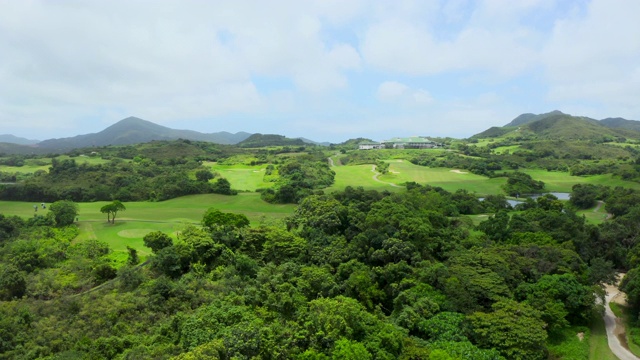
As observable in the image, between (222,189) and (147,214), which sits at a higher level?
(222,189)

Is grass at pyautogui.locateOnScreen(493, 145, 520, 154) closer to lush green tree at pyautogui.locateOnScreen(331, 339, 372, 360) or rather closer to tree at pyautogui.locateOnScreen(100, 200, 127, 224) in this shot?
tree at pyautogui.locateOnScreen(100, 200, 127, 224)

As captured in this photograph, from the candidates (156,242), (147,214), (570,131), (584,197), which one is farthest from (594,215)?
(570,131)

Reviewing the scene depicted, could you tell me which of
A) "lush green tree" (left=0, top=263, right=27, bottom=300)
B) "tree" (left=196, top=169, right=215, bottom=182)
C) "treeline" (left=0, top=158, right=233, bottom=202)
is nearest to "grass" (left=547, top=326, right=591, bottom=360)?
"lush green tree" (left=0, top=263, right=27, bottom=300)

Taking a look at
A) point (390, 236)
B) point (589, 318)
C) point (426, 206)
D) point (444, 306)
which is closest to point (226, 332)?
point (444, 306)

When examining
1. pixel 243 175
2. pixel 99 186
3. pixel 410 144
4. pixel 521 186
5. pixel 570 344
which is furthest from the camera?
pixel 410 144

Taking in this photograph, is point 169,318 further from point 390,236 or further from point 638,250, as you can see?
point 638,250

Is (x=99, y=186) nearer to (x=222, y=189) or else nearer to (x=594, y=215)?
(x=222, y=189)
